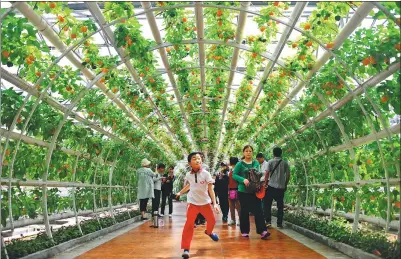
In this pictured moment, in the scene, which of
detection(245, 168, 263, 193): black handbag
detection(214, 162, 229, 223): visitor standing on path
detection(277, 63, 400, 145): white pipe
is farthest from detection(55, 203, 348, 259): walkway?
detection(214, 162, 229, 223): visitor standing on path

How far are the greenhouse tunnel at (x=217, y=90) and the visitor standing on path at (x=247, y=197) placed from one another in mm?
269

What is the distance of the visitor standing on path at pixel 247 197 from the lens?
880 cm

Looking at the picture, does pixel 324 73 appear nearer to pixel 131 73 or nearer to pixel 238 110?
pixel 131 73

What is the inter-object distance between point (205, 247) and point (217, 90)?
22.8ft

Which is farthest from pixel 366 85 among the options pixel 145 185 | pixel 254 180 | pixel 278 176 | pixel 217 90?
pixel 145 185

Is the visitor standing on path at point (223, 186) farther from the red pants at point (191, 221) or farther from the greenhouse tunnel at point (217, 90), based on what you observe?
the red pants at point (191, 221)

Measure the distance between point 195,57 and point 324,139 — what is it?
4014mm

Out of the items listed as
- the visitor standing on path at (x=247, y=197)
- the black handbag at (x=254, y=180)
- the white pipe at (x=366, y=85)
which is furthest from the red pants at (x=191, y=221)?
the white pipe at (x=366, y=85)

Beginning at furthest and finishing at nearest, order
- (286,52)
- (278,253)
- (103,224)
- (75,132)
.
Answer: (286,52) < (103,224) < (75,132) < (278,253)

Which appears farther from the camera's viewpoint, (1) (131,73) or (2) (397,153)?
(1) (131,73)

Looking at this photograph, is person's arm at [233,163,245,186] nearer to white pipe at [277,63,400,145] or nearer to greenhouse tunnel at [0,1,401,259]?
greenhouse tunnel at [0,1,401,259]

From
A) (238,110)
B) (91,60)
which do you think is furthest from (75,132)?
(238,110)

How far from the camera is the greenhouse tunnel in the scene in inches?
250

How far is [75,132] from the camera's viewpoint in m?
9.57
